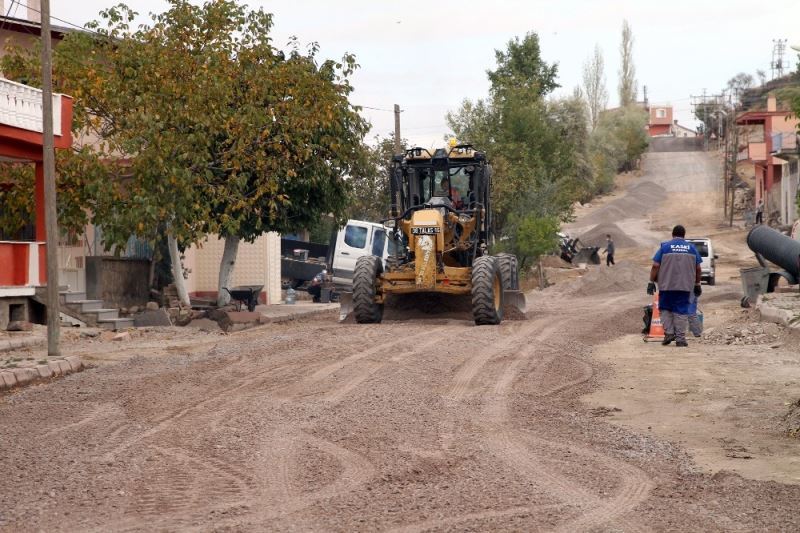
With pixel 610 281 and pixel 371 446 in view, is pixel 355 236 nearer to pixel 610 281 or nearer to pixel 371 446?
pixel 610 281

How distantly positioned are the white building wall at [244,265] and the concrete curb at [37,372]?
18559 millimetres

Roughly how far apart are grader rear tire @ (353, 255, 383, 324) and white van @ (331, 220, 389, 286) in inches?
514

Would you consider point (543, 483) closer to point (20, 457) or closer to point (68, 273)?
point (20, 457)

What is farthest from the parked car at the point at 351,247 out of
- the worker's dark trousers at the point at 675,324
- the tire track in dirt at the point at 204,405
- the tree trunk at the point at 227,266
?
the tire track in dirt at the point at 204,405

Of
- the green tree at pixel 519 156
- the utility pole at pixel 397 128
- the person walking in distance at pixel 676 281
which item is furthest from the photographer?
the green tree at pixel 519 156

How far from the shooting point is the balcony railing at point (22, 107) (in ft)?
70.1

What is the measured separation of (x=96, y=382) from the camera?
46.5 ft

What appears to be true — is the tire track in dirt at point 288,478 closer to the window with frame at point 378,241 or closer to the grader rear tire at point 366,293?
the grader rear tire at point 366,293

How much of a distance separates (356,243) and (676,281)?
19.3 m

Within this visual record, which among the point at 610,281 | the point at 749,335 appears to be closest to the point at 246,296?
the point at 610,281

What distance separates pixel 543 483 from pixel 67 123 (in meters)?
17.5

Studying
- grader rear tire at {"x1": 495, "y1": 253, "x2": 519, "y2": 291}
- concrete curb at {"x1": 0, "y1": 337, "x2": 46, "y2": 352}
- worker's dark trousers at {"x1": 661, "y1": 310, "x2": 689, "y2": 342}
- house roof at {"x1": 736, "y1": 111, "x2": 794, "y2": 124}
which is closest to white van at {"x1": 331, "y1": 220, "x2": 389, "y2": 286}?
grader rear tire at {"x1": 495, "y1": 253, "x2": 519, "y2": 291}

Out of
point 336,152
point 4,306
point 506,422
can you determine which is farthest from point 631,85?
point 506,422

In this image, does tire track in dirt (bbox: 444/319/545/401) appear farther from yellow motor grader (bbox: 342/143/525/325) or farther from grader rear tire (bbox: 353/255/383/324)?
grader rear tire (bbox: 353/255/383/324)
